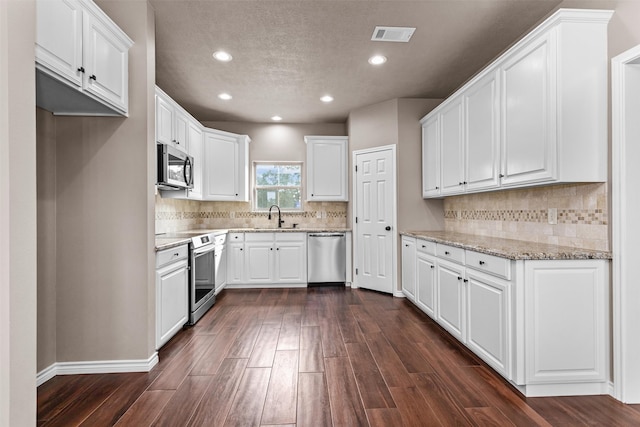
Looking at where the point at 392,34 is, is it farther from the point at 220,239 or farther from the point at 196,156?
the point at 220,239

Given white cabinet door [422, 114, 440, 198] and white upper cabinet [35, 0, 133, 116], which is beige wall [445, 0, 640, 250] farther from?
white upper cabinet [35, 0, 133, 116]

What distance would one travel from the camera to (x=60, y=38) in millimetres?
1679

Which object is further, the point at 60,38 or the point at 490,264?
the point at 490,264

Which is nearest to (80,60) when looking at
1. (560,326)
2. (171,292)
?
(171,292)

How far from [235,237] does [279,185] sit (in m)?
1.30

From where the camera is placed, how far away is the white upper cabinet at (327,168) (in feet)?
17.0

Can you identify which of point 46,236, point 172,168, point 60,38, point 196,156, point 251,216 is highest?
point 60,38

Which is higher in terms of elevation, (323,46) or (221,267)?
(323,46)

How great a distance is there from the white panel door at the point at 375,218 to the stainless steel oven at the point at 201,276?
2084mm

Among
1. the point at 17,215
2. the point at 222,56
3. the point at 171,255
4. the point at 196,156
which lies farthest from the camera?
the point at 196,156

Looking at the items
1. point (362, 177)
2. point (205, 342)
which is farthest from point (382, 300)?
point (205, 342)

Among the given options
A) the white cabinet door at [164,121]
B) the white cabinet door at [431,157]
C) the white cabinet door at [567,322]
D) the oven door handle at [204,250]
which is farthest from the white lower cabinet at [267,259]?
the white cabinet door at [567,322]

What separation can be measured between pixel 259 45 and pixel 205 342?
2.71 metres

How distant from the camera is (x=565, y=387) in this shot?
1.98 m
